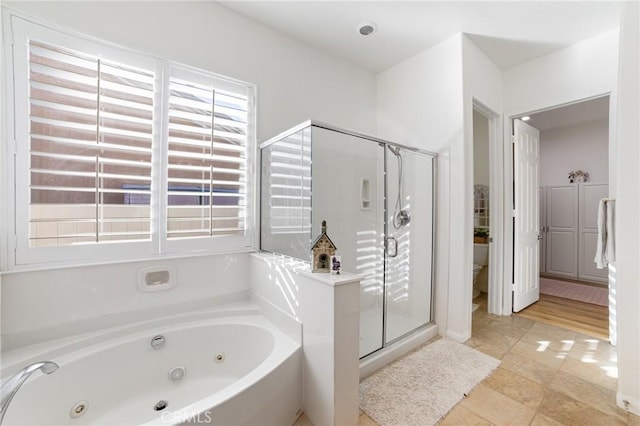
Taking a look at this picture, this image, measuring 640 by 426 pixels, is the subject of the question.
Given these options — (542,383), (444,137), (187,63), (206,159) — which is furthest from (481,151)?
(187,63)

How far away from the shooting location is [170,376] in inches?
70.2

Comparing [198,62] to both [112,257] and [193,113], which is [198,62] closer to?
[193,113]

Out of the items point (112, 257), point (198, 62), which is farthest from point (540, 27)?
point (112, 257)

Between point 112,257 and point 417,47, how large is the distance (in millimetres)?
3191

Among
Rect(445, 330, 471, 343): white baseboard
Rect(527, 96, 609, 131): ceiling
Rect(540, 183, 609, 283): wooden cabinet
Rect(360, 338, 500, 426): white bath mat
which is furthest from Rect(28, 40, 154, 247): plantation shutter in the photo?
Rect(540, 183, 609, 283): wooden cabinet

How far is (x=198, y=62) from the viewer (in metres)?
2.10

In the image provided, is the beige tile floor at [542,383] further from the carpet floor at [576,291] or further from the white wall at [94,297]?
the carpet floor at [576,291]

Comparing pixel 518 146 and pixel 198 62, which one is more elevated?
pixel 198 62

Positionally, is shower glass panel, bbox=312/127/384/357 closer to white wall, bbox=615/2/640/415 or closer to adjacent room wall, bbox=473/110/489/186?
white wall, bbox=615/2/640/415

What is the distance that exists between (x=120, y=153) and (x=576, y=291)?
18.4 ft

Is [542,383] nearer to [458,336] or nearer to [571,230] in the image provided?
[458,336]

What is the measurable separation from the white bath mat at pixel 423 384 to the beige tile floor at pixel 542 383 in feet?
0.19

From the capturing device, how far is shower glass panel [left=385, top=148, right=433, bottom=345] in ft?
8.59

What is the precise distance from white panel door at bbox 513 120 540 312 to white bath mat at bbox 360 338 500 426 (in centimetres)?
138
